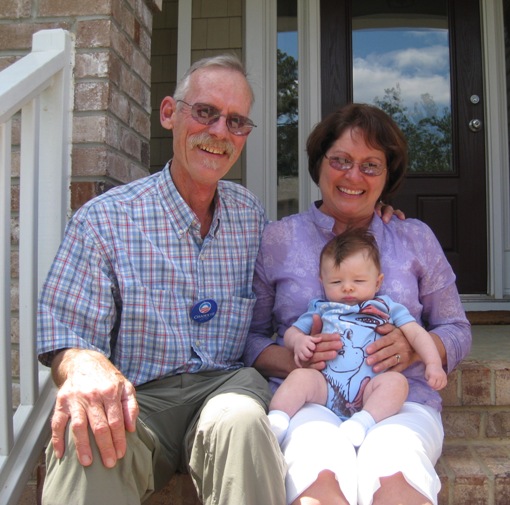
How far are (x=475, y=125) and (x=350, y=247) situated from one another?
7.76ft

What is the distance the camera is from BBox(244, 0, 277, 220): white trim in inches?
150

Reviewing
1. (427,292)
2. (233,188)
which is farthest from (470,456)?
(233,188)

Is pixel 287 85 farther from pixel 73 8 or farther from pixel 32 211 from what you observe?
pixel 32 211

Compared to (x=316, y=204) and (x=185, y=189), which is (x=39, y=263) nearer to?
(x=185, y=189)

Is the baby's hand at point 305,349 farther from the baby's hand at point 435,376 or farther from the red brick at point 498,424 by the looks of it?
the red brick at point 498,424

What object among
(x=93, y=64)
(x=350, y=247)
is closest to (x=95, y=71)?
(x=93, y=64)

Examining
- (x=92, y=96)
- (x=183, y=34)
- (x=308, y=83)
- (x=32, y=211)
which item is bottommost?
(x=32, y=211)

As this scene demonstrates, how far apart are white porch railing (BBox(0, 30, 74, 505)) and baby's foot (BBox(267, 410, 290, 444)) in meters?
0.75

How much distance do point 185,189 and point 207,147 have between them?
6.1 inches

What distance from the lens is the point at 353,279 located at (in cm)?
184

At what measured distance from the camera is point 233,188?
6.84 feet

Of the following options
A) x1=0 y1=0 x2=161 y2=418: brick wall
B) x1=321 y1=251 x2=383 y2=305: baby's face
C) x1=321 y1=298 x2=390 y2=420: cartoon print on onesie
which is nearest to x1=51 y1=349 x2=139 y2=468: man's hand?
x1=321 y1=298 x2=390 y2=420: cartoon print on onesie

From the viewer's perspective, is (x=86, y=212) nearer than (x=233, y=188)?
Yes

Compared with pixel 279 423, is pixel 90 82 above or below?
above
